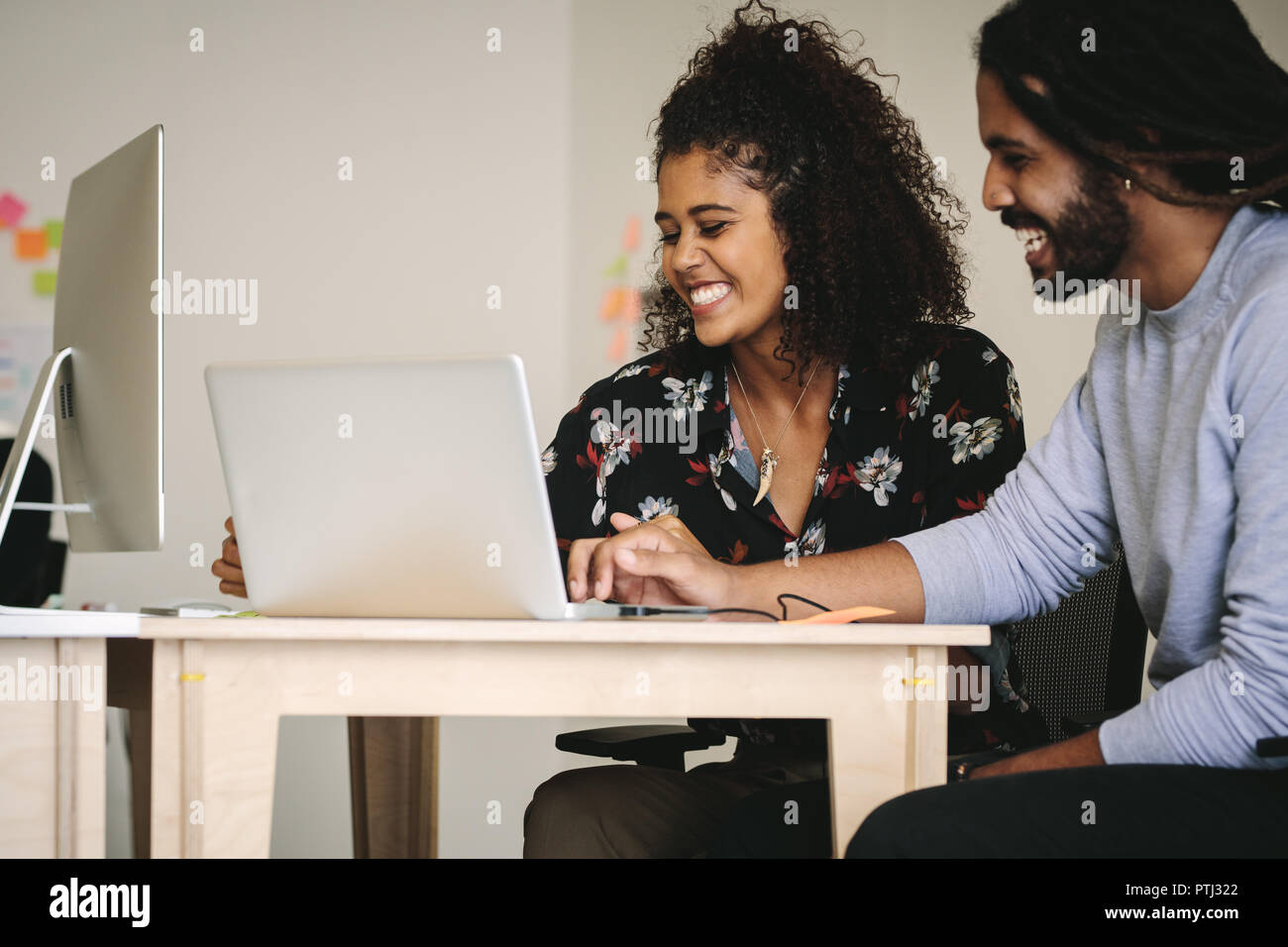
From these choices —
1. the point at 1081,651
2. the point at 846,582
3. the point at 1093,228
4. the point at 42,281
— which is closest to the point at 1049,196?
the point at 1093,228

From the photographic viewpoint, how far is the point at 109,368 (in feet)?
4.03

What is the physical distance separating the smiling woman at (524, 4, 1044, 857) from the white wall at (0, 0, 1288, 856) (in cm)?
117

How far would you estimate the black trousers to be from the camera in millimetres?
875

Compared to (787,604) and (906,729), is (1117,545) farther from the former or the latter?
(906,729)

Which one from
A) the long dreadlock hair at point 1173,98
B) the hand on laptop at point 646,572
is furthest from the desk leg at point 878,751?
the long dreadlock hair at point 1173,98

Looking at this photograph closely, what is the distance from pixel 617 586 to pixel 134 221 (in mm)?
605

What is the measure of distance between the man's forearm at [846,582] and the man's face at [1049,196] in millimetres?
358

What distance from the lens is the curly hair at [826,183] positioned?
1.82m

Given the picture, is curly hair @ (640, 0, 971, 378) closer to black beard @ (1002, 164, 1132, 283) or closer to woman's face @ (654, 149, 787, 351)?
woman's face @ (654, 149, 787, 351)

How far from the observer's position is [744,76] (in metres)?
1.90

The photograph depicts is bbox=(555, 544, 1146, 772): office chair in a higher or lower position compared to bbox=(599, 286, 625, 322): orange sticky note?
lower

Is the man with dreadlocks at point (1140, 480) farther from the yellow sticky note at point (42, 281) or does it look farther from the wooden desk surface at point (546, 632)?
the yellow sticky note at point (42, 281)

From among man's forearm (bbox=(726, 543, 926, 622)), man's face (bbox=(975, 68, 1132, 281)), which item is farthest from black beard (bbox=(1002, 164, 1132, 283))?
man's forearm (bbox=(726, 543, 926, 622))

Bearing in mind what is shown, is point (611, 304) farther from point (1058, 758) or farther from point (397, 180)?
point (1058, 758)
